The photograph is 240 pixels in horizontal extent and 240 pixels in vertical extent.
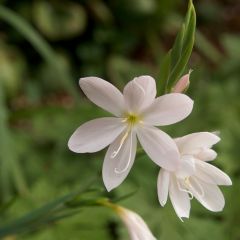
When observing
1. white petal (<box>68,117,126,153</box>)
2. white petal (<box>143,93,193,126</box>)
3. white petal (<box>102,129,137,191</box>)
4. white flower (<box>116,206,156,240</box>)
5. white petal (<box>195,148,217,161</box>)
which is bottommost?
white flower (<box>116,206,156,240</box>)

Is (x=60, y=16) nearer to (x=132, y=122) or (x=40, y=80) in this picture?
(x=40, y=80)

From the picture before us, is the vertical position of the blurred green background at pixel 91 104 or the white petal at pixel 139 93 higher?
the white petal at pixel 139 93

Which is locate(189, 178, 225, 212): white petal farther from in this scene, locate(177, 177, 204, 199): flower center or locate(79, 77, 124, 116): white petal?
locate(79, 77, 124, 116): white petal

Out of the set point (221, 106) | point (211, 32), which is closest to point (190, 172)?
point (221, 106)

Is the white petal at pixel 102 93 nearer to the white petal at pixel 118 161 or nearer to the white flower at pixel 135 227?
the white petal at pixel 118 161

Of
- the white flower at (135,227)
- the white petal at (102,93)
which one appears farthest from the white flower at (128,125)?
the white flower at (135,227)

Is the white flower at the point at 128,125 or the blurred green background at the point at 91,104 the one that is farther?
the blurred green background at the point at 91,104

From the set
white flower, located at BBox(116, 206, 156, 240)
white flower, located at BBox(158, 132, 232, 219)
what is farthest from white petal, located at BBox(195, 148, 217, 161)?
white flower, located at BBox(116, 206, 156, 240)
